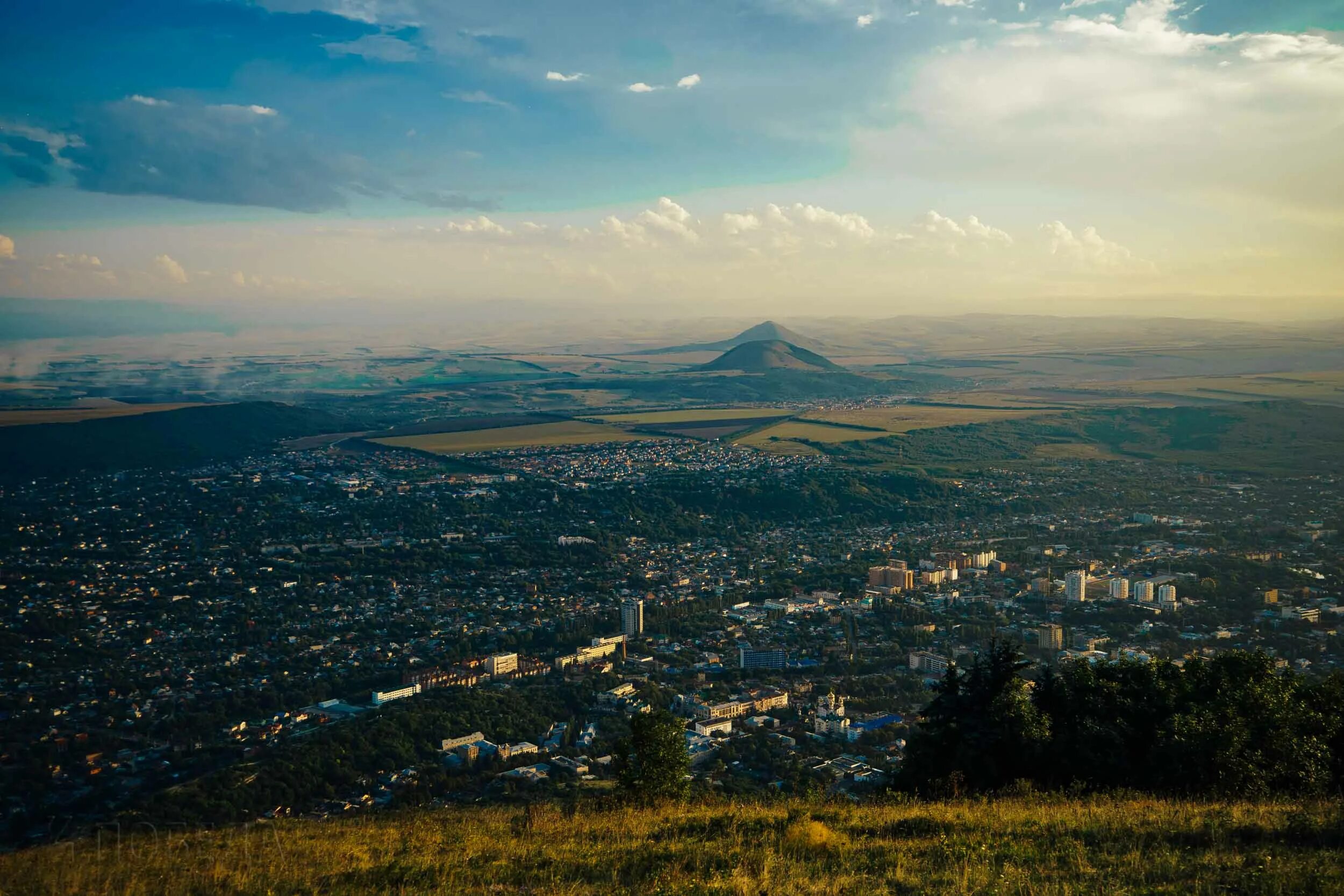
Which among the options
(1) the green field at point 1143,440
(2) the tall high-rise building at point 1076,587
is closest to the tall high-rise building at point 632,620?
(2) the tall high-rise building at point 1076,587

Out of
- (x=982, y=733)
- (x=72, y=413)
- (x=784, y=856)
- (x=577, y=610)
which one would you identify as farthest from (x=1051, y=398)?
(x=784, y=856)

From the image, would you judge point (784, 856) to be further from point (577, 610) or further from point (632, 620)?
point (577, 610)

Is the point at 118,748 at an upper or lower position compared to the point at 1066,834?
lower

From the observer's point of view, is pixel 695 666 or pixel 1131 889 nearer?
pixel 1131 889

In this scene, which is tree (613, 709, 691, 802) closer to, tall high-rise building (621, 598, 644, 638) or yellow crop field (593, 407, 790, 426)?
tall high-rise building (621, 598, 644, 638)

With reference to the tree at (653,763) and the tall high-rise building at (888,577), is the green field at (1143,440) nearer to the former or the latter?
the tall high-rise building at (888,577)

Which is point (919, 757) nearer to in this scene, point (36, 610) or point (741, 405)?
point (36, 610)

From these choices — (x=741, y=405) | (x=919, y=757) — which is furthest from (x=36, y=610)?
(x=741, y=405)
